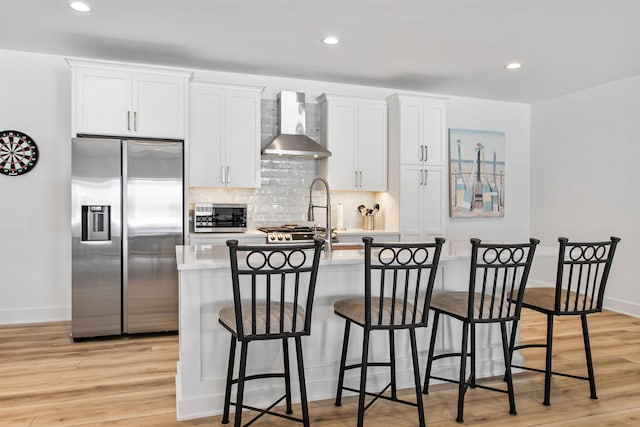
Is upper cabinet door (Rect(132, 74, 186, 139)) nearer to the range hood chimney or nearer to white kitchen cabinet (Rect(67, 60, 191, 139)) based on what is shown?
white kitchen cabinet (Rect(67, 60, 191, 139))

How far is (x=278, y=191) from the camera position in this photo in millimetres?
5316

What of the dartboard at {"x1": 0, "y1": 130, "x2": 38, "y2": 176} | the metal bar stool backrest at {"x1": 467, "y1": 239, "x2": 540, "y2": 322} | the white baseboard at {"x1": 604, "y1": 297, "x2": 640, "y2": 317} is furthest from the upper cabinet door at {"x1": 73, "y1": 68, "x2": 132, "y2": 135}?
the white baseboard at {"x1": 604, "y1": 297, "x2": 640, "y2": 317}

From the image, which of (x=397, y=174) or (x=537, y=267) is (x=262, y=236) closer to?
(x=397, y=174)

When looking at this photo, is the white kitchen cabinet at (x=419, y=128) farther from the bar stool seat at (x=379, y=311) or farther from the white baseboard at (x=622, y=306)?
the bar stool seat at (x=379, y=311)

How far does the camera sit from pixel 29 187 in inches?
179

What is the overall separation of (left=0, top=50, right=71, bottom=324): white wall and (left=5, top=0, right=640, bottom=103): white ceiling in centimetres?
27

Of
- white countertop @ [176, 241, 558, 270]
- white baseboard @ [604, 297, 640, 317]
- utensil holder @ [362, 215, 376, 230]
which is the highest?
utensil holder @ [362, 215, 376, 230]

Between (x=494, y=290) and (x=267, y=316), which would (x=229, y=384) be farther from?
(x=494, y=290)

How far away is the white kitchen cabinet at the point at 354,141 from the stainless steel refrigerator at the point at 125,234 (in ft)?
5.51

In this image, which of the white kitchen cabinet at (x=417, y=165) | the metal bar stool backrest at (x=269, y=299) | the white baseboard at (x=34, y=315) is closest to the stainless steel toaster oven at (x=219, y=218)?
→ the white baseboard at (x=34, y=315)

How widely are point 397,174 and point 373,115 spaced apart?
0.73m

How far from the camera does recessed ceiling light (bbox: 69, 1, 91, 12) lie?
335cm

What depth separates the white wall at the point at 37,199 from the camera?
4484 millimetres

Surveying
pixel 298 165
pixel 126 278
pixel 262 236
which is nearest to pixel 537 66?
pixel 298 165
